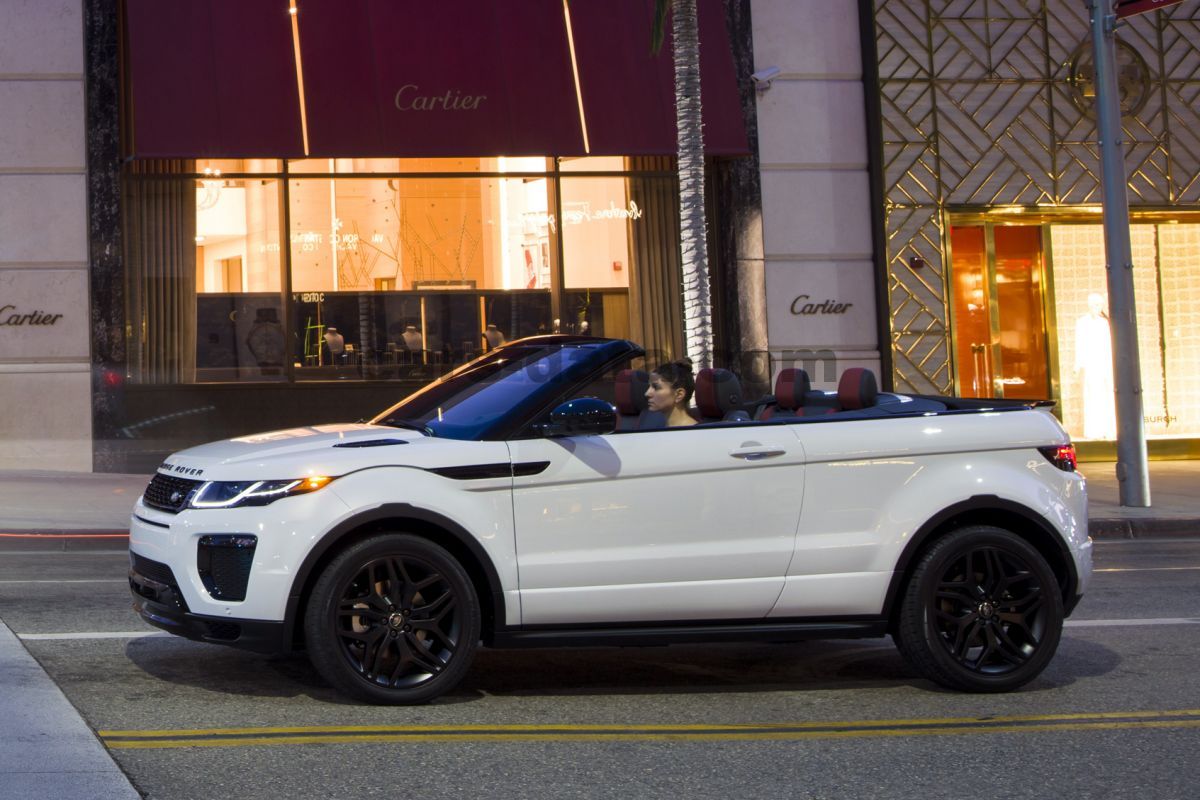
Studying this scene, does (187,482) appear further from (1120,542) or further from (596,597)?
(1120,542)

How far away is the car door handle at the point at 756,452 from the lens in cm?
692

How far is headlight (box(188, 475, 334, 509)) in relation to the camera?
6371 mm

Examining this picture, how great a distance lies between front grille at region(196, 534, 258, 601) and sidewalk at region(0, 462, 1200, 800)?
2.49 feet

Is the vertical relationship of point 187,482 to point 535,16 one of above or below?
below

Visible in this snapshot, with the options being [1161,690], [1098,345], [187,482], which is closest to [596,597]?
[187,482]

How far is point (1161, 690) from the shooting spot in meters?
7.23

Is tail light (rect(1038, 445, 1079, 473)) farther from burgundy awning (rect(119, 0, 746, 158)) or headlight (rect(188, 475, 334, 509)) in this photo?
burgundy awning (rect(119, 0, 746, 158))

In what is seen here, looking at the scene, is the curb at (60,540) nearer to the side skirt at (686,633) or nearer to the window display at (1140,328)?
the side skirt at (686,633)

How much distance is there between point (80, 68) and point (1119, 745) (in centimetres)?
1593

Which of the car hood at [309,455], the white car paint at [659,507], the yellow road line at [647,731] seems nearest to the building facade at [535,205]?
the car hood at [309,455]

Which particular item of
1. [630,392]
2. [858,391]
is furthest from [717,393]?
[858,391]

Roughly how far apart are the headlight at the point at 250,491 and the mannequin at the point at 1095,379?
17209mm

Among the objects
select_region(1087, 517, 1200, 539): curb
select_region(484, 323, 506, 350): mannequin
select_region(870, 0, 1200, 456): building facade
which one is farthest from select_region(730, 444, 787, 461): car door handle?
select_region(870, 0, 1200, 456): building facade

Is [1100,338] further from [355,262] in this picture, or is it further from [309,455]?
[309,455]
